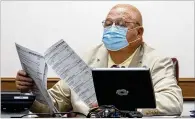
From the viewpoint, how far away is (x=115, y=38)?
2.00m

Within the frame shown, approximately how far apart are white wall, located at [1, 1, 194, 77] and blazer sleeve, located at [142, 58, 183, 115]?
753mm

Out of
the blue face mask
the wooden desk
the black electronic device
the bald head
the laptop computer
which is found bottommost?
the wooden desk

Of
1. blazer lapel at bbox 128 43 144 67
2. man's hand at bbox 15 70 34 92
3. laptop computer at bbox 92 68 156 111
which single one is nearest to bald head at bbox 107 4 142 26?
blazer lapel at bbox 128 43 144 67

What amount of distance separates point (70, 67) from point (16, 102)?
0.32m

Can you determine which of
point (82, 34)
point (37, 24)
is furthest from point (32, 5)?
point (82, 34)

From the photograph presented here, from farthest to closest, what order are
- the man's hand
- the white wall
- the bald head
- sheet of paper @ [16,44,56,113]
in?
the white wall < the bald head < the man's hand < sheet of paper @ [16,44,56,113]

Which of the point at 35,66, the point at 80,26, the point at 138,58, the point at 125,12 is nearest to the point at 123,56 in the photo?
the point at 138,58

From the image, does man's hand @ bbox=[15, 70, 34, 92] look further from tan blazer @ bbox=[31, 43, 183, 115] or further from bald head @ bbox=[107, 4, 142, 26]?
bald head @ bbox=[107, 4, 142, 26]

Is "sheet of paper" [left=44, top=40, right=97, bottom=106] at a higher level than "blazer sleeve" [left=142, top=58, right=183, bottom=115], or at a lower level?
higher

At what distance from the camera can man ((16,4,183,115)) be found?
184 cm

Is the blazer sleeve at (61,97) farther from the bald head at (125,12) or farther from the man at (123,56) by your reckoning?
the bald head at (125,12)

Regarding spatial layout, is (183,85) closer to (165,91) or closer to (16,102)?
(165,91)

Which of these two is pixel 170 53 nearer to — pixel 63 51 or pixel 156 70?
pixel 156 70

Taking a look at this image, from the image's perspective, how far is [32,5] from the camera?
107 inches
